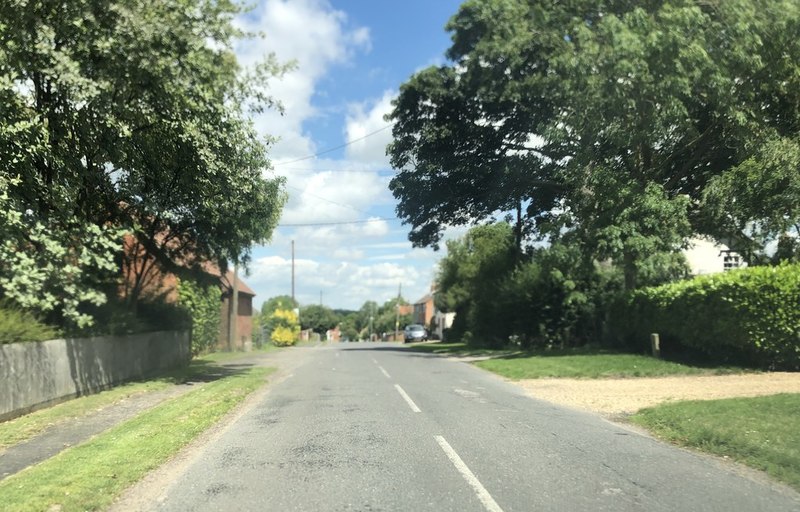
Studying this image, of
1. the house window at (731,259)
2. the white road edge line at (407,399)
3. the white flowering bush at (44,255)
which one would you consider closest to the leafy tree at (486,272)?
the house window at (731,259)

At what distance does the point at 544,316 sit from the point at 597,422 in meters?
21.7

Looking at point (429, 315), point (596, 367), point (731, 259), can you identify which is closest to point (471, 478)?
point (596, 367)

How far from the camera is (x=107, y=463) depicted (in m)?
7.37

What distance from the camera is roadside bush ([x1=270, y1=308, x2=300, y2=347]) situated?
53963 mm

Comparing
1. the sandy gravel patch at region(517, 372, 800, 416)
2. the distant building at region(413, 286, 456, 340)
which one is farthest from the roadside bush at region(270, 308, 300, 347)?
the sandy gravel patch at region(517, 372, 800, 416)

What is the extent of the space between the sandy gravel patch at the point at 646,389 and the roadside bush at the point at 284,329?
38.5m

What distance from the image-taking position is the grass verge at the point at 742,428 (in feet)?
24.4

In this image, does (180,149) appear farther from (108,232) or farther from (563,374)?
(563,374)

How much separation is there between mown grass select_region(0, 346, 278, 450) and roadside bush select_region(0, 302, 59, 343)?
4.58 feet

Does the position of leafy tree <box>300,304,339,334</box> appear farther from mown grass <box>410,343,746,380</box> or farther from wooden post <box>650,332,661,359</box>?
wooden post <box>650,332,661,359</box>

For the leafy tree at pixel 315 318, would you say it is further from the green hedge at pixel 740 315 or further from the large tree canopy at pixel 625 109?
the green hedge at pixel 740 315

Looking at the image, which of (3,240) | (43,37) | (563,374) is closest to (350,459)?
(3,240)

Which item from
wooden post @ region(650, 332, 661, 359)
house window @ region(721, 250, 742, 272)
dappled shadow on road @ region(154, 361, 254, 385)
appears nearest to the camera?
dappled shadow on road @ region(154, 361, 254, 385)

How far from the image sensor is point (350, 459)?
7.62 m
